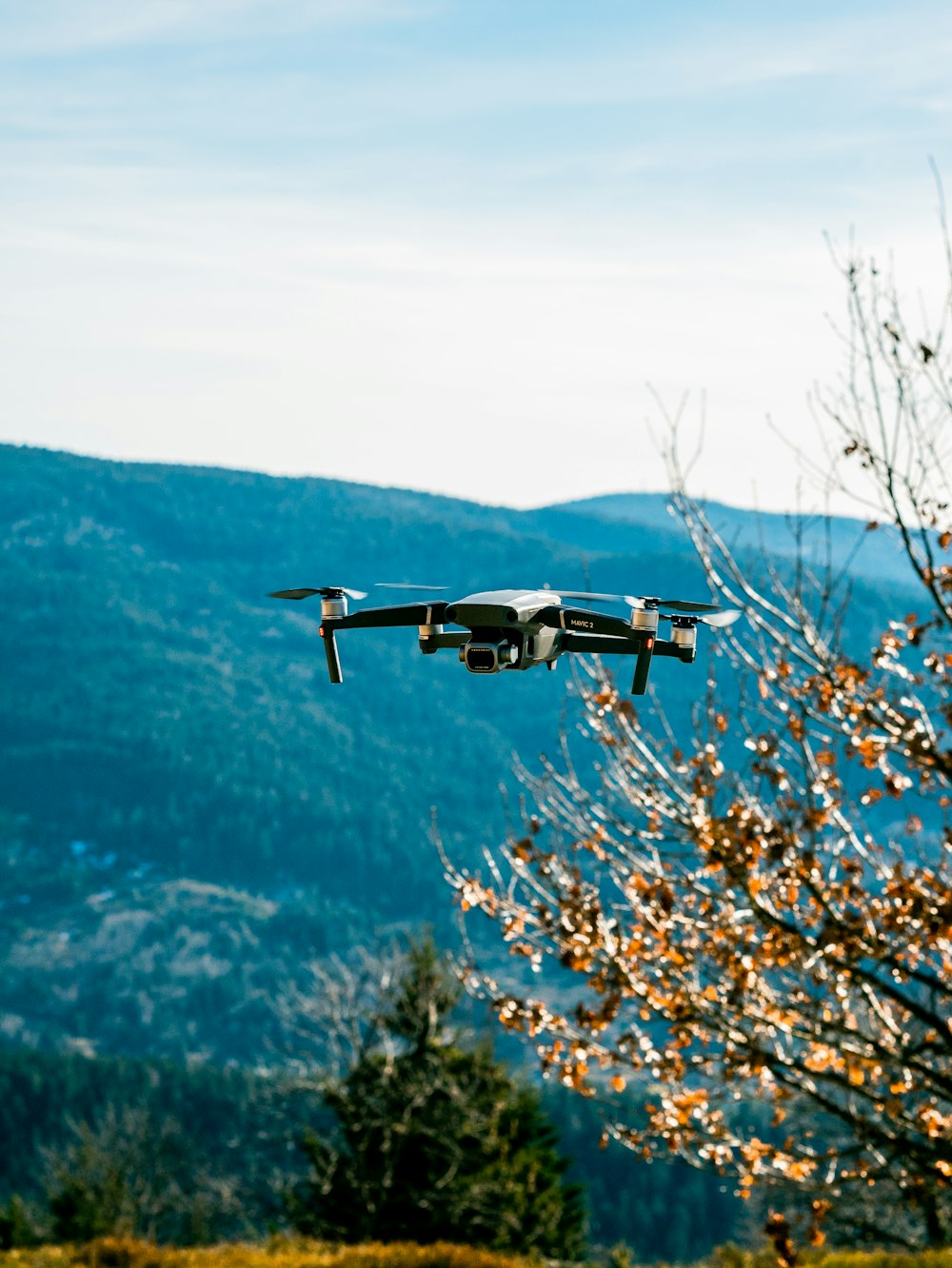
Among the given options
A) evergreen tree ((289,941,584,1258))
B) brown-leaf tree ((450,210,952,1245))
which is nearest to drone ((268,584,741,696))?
brown-leaf tree ((450,210,952,1245))

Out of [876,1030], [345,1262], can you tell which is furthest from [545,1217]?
[876,1030]

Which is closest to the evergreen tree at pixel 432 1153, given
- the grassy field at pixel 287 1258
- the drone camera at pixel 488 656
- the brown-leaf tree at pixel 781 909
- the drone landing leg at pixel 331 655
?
the grassy field at pixel 287 1258

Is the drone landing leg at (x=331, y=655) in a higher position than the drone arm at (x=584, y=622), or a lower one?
lower

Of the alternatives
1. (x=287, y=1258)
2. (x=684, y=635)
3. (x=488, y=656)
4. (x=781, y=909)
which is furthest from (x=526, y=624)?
(x=287, y=1258)

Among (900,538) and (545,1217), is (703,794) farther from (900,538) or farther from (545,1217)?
(545,1217)

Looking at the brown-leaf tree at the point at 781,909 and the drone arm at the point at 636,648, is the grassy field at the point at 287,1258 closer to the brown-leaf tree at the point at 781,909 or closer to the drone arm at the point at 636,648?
the brown-leaf tree at the point at 781,909

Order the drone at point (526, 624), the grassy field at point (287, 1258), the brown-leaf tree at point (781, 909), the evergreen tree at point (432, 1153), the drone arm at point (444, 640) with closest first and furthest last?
the drone at point (526, 624)
the drone arm at point (444, 640)
the brown-leaf tree at point (781, 909)
the grassy field at point (287, 1258)
the evergreen tree at point (432, 1153)

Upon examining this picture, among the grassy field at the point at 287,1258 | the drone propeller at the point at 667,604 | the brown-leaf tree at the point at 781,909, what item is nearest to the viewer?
the drone propeller at the point at 667,604

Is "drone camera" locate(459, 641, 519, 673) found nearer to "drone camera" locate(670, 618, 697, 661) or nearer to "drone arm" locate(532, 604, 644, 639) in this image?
"drone arm" locate(532, 604, 644, 639)
